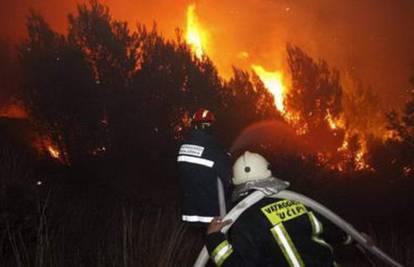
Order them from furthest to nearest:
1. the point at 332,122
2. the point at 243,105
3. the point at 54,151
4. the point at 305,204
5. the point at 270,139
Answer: the point at 332,122
the point at 243,105
the point at 270,139
the point at 54,151
the point at 305,204

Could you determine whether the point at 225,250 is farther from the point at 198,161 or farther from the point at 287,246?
the point at 198,161

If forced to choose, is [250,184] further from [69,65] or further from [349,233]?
[69,65]

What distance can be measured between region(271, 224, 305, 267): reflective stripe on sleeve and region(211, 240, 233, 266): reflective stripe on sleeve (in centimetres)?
39

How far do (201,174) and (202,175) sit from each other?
19 millimetres

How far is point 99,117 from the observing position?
20.4 m

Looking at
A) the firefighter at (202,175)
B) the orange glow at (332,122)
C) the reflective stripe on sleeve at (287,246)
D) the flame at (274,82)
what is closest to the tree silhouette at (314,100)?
the orange glow at (332,122)

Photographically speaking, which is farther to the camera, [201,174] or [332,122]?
[332,122]

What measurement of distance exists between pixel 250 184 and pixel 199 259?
3.00 feet

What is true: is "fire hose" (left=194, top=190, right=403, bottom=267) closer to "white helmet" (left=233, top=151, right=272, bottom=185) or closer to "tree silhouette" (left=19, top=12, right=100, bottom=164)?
"white helmet" (left=233, top=151, right=272, bottom=185)

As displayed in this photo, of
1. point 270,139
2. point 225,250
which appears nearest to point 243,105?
point 270,139

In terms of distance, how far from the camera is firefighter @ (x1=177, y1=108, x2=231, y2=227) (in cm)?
558

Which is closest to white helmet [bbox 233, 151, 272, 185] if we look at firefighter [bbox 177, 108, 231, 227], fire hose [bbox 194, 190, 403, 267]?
fire hose [bbox 194, 190, 403, 267]

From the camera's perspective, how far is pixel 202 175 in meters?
5.65

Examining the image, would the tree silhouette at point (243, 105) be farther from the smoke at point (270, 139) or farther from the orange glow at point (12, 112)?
the orange glow at point (12, 112)
